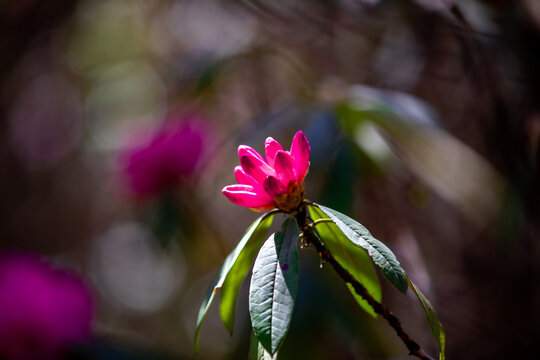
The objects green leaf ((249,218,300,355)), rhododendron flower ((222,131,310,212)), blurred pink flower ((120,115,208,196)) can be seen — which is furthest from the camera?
blurred pink flower ((120,115,208,196))

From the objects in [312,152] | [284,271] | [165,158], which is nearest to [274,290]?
[284,271]

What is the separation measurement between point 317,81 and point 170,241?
73 cm

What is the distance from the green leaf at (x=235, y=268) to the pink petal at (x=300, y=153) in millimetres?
62

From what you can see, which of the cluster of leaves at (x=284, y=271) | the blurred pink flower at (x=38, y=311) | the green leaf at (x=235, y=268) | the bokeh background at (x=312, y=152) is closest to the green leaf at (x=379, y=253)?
the cluster of leaves at (x=284, y=271)

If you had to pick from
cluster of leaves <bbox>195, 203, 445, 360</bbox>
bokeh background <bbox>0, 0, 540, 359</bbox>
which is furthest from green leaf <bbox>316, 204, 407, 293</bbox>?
bokeh background <bbox>0, 0, 540, 359</bbox>

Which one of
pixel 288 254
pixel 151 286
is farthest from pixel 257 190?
pixel 151 286

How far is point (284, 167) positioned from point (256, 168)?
34mm

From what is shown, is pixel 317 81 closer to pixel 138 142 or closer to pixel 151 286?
pixel 138 142

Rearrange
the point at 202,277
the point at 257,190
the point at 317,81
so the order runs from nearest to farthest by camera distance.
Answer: the point at 257,190, the point at 317,81, the point at 202,277

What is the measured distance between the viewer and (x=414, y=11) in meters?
1.41

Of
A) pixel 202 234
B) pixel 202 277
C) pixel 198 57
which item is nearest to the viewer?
pixel 198 57

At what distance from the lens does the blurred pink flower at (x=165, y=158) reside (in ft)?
5.40

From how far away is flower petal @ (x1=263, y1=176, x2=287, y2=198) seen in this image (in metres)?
0.56

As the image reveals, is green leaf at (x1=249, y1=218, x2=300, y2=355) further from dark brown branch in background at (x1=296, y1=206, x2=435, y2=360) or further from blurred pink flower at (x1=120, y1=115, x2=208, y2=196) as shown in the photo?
blurred pink flower at (x1=120, y1=115, x2=208, y2=196)
